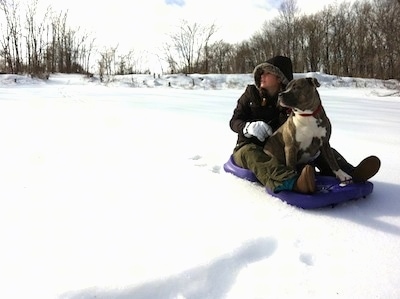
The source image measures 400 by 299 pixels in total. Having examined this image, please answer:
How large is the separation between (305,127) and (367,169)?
0.48 meters

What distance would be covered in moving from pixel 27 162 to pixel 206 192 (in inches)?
67.8

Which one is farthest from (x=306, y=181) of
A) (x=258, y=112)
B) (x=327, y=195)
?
(x=258, y=112)

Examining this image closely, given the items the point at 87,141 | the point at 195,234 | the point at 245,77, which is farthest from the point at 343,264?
the point at 245,77

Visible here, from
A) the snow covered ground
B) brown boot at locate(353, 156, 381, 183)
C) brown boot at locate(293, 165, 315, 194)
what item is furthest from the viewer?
brown boot at locate(353, 156, 381, 183)

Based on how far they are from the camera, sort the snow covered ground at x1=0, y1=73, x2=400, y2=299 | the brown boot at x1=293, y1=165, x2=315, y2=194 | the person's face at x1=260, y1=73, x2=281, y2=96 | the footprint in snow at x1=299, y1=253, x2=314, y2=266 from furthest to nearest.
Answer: the person's face at x1=260, y1=73, x2=281, y2=96 < the brown boot at x1=293, y1=165, x2=315, y2=194 < the footprint in snow at x1=299, y1=253, x2=314, y2=266 < the snow covered ground at x1=0, y1=73, x2=400, y2=299

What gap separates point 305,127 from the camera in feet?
8.07

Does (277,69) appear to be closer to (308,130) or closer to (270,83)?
(270,83)

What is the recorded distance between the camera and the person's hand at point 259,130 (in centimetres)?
272

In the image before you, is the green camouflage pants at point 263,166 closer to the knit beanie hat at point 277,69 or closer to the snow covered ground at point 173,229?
the snow covered ground at point 173,229

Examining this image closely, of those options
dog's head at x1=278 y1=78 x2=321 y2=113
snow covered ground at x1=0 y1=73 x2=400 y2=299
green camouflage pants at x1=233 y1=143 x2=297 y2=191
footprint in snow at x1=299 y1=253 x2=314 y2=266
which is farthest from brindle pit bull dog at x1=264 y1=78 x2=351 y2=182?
footprint in snow at x1=299 y1=253 x2=314 y2=266

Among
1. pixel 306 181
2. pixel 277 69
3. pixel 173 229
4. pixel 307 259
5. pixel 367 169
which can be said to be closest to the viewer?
pixel 307 259

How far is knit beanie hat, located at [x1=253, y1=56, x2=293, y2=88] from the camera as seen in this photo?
2820 millimetres

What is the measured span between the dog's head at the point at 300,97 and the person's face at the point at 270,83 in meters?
0.39

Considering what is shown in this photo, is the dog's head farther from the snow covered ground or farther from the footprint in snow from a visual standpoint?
the footprint in snow
